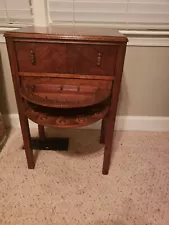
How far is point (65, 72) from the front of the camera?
2.87 ft

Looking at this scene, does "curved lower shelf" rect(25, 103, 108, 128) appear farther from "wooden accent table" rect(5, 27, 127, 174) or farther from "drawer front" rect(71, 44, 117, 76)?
"drawer front" rect(71, 44, 117, 76)

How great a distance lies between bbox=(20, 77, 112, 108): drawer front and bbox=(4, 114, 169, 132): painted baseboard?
683 millimetres

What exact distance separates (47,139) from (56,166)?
274mm

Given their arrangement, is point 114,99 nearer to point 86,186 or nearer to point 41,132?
point 86,186

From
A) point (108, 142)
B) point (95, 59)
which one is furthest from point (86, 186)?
point (95, 59)

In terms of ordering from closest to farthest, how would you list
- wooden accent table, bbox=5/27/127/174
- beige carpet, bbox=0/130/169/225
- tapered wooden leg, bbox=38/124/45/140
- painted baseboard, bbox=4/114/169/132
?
1. wooden accent table, bbox=5/27/127/174
2. beige carpet, bbox=0/130/169/225
3. tapered wooden leg, bbox=38/124/45/140
4. painted baseboard, bbox=4/114/169/132

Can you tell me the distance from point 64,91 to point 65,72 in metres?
0.09

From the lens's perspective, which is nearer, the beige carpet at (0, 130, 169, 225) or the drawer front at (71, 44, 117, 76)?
the drawer front at (71, 44, 117, 76)

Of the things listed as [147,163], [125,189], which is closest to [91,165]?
[125,189]

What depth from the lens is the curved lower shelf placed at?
0.88 metres

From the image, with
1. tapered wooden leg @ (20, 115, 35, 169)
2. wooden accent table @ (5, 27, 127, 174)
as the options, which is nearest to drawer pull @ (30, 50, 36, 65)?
wooden accent table @ (5, 27, 127, 174)

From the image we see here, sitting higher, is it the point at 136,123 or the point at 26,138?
the point at 26,138

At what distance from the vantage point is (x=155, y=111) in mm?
1496

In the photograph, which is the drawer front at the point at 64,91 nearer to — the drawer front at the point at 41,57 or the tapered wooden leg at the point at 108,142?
the drawer front at the point at 41,57
